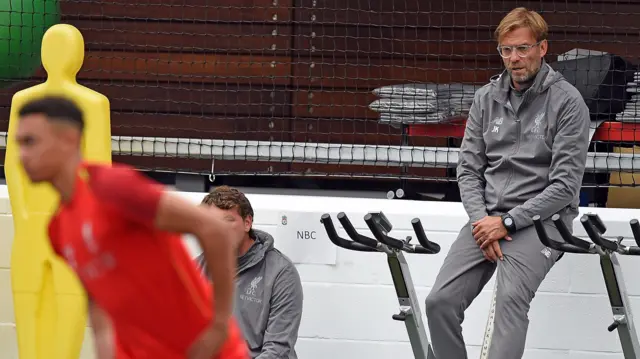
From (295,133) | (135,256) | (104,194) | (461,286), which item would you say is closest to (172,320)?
(135,256)

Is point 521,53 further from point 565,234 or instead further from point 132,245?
point 132,245

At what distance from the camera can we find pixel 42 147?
2654 millimetres

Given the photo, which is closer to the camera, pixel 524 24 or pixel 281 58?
pixel 524 24

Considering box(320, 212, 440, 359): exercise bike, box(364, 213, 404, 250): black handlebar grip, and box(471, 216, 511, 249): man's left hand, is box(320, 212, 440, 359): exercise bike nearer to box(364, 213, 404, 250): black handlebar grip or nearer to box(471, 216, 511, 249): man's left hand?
box(364, 213, 404, 250): black handlebar grip

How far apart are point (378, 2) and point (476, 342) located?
2.42 meters

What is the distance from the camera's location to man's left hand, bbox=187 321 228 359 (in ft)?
8.92

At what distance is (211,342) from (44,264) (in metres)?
2.60

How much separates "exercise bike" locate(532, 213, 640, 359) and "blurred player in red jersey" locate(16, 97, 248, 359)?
6.35 feet

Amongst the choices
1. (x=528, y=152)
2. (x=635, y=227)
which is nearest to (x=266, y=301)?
(x=528, y=152)

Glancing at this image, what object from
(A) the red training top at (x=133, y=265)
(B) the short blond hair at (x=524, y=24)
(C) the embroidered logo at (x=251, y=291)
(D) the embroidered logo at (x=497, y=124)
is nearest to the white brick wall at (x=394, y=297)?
(C) the embroidered logo at (x=251, y=291)

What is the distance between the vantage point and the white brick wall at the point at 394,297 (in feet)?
18.1

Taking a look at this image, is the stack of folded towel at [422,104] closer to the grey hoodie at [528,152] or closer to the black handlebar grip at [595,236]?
the grey hoodie at [528,152]

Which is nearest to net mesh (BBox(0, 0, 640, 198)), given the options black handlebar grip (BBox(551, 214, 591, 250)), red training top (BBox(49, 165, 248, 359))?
black handlebar grip (BBox(551, 214, 591, 250))

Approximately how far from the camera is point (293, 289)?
4.85 metres
